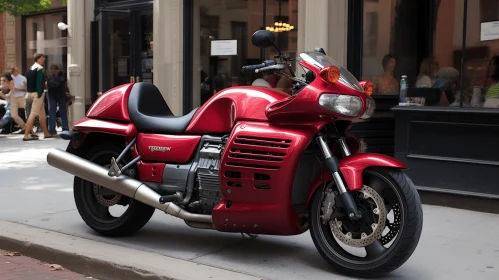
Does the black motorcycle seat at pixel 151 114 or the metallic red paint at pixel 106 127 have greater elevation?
the black motorcycle seat at pixel 151 114

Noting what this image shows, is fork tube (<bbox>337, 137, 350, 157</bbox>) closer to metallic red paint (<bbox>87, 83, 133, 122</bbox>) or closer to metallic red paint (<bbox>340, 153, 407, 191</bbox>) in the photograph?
metallic red paint (<bbox>340, 153, 407, 191</bbox>)

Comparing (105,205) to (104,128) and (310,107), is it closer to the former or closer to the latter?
(104,128)

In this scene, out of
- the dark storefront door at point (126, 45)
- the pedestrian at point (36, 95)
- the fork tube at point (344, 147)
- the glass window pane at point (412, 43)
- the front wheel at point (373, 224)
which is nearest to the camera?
the front wheel at point (373, 224)

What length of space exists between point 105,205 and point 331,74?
8.36ft

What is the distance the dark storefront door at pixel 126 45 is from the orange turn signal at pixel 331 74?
30.8ft

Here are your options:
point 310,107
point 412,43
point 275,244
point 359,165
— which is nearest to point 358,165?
point 359,165

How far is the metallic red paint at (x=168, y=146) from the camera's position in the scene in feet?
16.9

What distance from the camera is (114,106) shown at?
5590mm

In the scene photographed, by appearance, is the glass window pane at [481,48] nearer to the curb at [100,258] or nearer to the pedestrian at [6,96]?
the curb at [100,258]

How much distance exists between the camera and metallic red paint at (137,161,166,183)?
5275 millimetres

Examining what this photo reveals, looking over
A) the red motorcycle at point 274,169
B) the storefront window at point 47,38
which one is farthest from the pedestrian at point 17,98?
the red motorcycle at point 274,169

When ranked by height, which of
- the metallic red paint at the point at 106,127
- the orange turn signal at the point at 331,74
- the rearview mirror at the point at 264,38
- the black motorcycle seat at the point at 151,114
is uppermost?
the rearview mirror at the point at 264,38

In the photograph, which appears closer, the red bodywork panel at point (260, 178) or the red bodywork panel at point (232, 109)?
the red bodywork panel at point (260, 178)

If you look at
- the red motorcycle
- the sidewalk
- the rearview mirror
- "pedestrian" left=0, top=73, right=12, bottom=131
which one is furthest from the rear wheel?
"pedestrian" left=0, top=73, right=12, bottom=131
